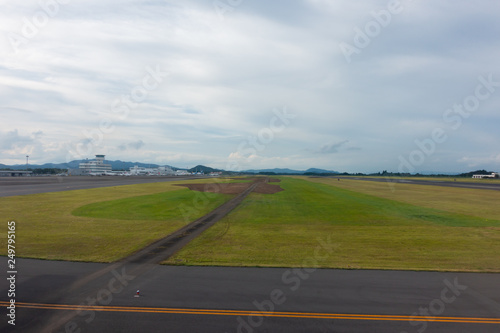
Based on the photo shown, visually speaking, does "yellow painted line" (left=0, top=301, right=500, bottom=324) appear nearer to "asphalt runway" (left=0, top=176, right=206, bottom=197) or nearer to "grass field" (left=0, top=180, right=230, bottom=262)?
"grass field" (left=0, top=180, right=230, bottom=262)

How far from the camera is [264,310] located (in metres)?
10.7

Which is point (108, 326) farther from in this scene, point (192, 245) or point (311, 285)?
point (192, 245)

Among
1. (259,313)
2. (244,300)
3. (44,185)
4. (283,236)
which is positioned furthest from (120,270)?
(44,185)

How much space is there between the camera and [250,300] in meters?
11.4

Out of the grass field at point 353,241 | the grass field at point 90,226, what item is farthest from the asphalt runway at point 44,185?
the grass field at point 353,241

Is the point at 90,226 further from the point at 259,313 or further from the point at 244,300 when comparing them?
the point at 259,313

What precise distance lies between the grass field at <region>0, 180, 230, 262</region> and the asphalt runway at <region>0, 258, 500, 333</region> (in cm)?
287

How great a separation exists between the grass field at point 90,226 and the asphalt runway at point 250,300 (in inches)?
113

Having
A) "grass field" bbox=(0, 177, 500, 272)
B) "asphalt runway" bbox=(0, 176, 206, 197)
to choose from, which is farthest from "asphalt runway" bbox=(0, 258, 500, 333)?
"asphalt runway" bbox=(0, 176, 206, 197)

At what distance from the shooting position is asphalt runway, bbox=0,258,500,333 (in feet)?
31.8

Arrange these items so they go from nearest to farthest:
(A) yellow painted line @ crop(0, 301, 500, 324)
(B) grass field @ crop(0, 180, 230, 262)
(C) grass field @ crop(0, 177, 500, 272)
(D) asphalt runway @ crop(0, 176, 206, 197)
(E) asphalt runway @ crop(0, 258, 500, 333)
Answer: (E) asphalt runway @ crop(0, 258, 500, 333) → (A) yellow painted line @ crop(0, 301, 500, 324) → (C) grass field @ crop(0, 177, 500, 272) → (B) grass field @ crop(0, 180, 230, 262) → (D) asphalt runway @ crop(0, 176, 206, 197)

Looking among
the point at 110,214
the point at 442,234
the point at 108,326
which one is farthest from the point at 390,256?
the point at 110,214

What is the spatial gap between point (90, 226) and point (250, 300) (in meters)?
19.8

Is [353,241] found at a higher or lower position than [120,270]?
higher
